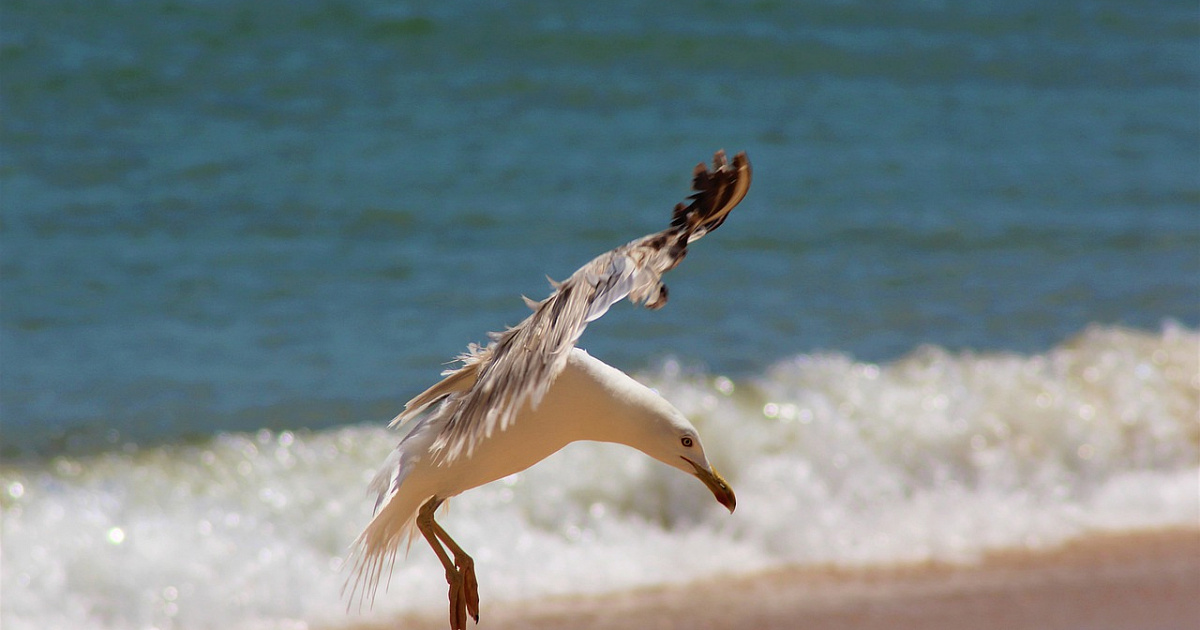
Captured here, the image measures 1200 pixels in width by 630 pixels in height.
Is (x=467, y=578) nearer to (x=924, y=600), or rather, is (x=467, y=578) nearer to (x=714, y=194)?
(x=714, y=194)

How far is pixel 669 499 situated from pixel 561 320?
319 centimetres

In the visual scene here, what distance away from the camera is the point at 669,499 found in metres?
5.25

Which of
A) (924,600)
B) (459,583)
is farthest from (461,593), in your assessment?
(924,600)

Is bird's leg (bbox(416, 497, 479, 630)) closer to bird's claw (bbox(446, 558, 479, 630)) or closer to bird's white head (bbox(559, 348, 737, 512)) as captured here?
bird's claw (bbox(446, 558, 479, 630))

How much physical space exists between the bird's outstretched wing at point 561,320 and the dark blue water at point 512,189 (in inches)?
149

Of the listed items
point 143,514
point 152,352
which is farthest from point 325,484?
point 152,352

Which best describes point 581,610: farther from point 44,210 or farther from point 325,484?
point 44,210

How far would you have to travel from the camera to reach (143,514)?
508cm

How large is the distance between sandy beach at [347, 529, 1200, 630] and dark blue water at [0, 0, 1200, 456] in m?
1.81

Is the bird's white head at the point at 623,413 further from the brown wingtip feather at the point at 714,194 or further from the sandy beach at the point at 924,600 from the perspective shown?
the sandy beach at the point at 924,600

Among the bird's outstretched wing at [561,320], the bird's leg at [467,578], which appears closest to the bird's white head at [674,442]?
the bird's outstretched wing at [561,320]

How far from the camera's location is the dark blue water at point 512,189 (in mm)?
6703

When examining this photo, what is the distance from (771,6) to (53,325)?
301 inches

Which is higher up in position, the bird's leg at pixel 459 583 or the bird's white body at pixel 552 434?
the bird's white body at pixel 552 434
